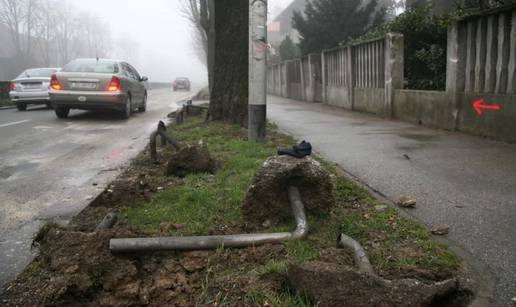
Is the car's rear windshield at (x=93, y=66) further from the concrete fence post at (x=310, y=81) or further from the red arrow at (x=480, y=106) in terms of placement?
the concrete fence post at (x=310, y=81)

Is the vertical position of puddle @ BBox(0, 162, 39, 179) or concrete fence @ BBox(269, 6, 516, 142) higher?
concrete fence @ BBox(269, 6, 516, 142)

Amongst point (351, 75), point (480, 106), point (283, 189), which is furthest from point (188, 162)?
point (351, 75)

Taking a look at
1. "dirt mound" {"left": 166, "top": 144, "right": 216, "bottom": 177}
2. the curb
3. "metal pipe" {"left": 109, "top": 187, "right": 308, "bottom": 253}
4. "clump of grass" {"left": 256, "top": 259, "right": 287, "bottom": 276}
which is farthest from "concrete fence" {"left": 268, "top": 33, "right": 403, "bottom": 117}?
"clump of grass" {"left": 256, "top": 259, "right": 287, "bottom": 276}

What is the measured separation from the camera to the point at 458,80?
9.21 m

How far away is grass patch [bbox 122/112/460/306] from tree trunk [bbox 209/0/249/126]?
414 cm

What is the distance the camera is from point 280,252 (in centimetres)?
324

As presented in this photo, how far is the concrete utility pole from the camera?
7676 mm

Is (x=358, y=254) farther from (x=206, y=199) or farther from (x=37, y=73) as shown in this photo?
(x=37, y=73)

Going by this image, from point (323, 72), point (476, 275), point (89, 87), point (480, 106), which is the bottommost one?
point (476, 275)

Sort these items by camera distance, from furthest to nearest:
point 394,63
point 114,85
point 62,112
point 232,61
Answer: point 62,112
point 114,85
point 394,63
point 232,61

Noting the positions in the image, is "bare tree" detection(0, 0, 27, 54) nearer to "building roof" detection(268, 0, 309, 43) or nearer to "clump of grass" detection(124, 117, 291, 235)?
"building roof" detection(268, 0, 309, 43)

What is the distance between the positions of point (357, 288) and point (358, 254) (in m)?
0.53

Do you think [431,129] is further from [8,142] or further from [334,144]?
[8,142]

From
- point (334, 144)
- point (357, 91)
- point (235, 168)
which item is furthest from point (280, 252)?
point (357, 91)
